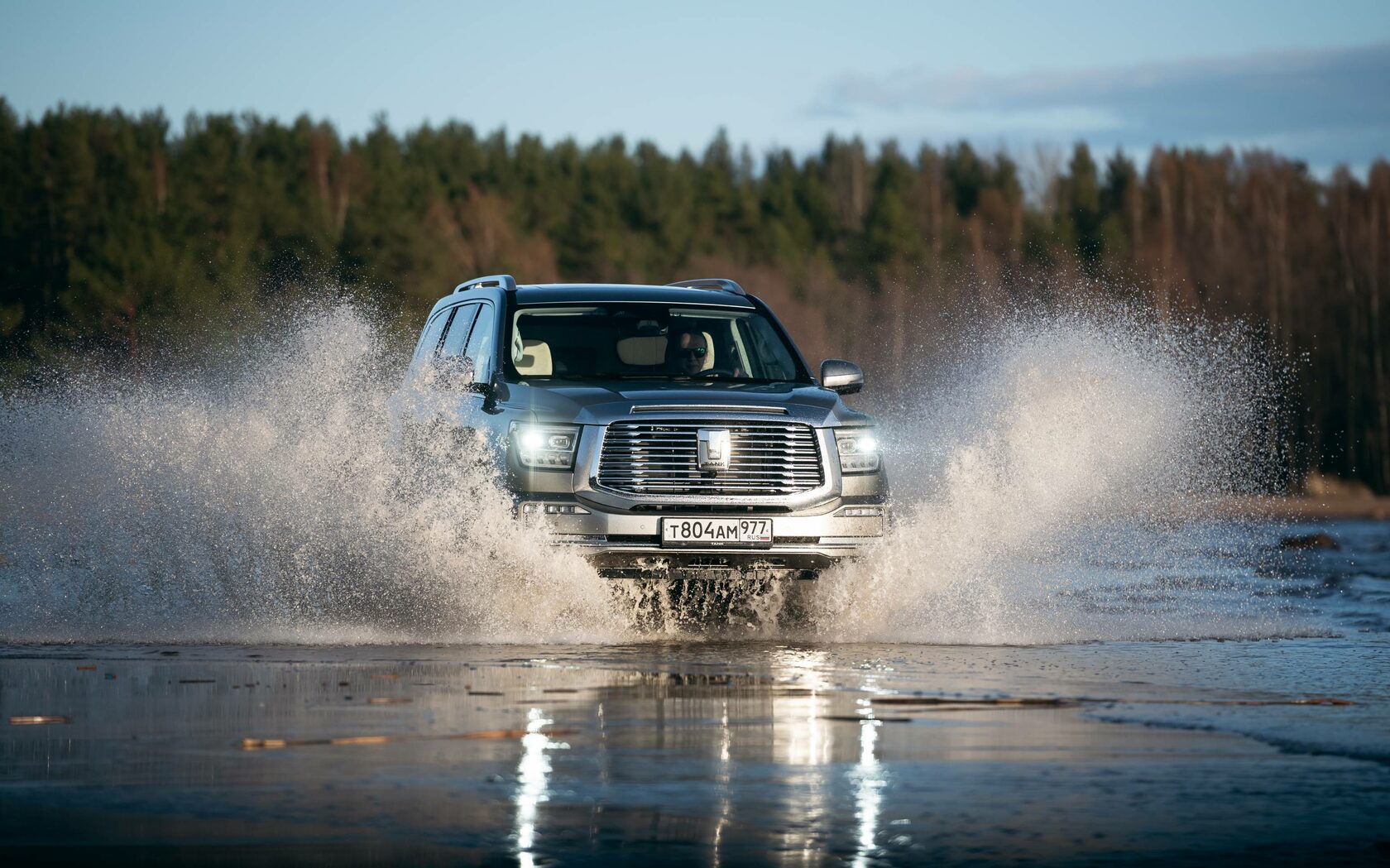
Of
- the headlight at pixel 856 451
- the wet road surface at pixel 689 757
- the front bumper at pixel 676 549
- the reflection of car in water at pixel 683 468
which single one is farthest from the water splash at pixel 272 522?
the headlight at pixel 856 451

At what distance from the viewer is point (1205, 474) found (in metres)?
21.6

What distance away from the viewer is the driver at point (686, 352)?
14086 millimetres

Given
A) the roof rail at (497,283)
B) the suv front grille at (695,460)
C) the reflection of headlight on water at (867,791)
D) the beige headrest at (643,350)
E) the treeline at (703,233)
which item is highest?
the treeline at (703,233)

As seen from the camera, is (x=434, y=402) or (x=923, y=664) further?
(x=434, y=402)

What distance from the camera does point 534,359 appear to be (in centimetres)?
1353

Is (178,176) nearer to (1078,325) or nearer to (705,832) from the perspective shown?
(1078,325)

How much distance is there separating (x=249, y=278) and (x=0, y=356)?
9297 millimetres

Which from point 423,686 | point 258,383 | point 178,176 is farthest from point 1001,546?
point 178,176

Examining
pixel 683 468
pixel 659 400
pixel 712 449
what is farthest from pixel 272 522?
pixel 712 449

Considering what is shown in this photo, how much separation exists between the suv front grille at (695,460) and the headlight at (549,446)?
18 cm

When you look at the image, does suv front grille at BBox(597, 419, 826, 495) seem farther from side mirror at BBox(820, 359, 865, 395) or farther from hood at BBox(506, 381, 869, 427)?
side mirror at BBox(820, 359, 865, 395)

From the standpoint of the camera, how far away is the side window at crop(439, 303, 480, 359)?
14.6 m

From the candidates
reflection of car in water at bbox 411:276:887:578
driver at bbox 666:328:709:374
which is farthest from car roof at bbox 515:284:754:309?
reflection of car in water at bbox 411:276:887:578

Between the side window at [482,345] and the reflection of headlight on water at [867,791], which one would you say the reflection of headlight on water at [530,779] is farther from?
the side window at [482,345]
